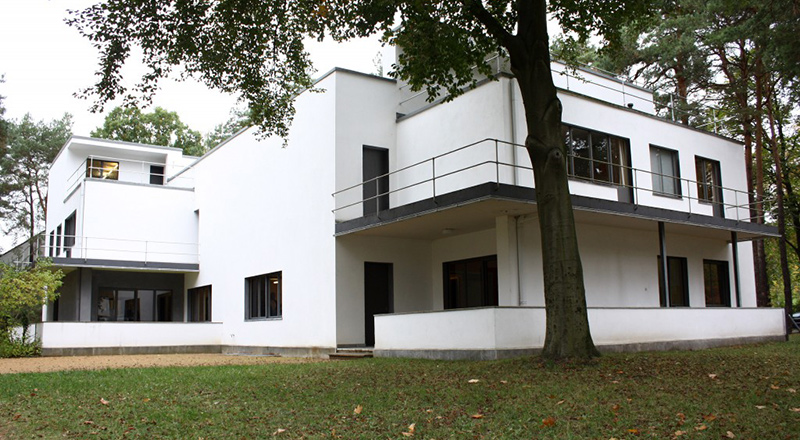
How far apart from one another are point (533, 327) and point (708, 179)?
415 inches

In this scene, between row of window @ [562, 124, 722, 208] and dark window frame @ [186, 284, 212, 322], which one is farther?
dark window frame @ [186, 284, 212, 322]

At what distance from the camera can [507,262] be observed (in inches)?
580

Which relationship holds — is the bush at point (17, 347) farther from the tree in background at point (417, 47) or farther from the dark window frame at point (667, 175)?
the dark window frame at point (667, 175)

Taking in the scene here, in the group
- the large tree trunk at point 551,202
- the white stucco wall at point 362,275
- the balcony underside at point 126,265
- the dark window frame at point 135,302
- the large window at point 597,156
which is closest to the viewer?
the large tree trunk at point 551,202

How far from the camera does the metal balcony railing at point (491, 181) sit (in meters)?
14.7

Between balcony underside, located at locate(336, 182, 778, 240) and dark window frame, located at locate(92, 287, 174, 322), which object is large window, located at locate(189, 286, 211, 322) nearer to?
dark window frame, located at locate(92, 287, 174, 322)

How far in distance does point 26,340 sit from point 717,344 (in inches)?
795

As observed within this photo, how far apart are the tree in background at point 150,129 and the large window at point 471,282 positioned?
109ft

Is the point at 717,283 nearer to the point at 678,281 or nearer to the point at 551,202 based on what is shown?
the point at 678,281

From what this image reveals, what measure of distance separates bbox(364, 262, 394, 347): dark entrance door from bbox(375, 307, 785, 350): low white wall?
176cm

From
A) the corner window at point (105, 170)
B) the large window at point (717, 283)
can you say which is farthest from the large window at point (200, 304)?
the large window at point (717, 283)

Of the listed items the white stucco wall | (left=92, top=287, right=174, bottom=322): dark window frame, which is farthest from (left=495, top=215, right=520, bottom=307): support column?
(left=92, top=287, right=174, bottom=322): dark window frame

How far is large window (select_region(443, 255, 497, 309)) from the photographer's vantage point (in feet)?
54.1

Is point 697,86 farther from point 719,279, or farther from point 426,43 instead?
point 426,43
